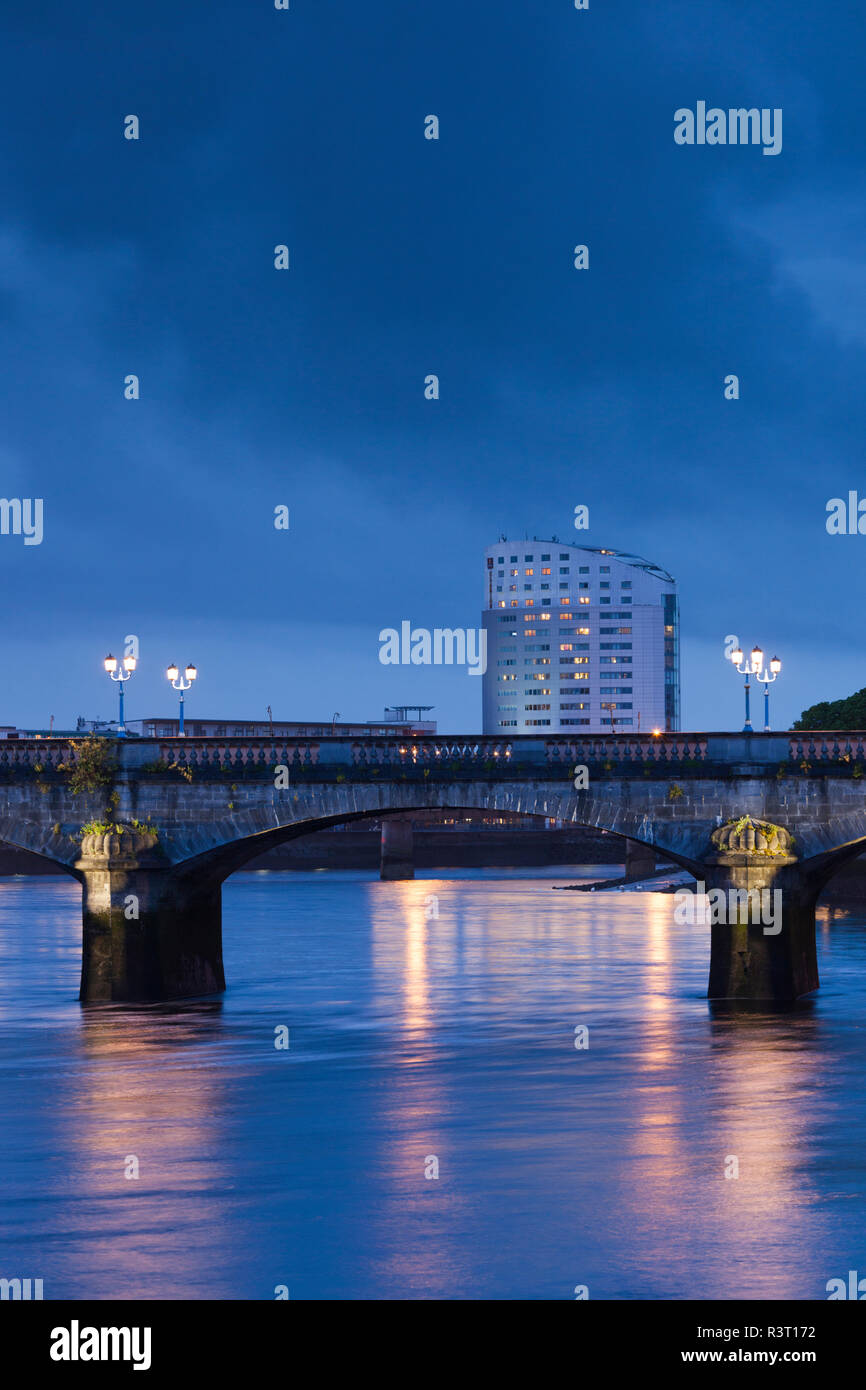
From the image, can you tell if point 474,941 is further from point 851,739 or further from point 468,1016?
point 851,739

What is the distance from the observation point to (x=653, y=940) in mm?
91500

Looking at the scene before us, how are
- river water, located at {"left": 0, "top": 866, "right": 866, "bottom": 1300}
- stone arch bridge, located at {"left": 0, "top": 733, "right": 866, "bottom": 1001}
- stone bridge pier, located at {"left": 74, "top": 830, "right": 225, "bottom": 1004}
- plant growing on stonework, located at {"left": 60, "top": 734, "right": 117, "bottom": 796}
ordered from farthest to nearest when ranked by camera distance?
plant growing on stonework, located at {"left": 60, "top": 734, "right": 117, "bottom": 796} → stone bridge pier, located at {"left": 74, "top": 830, "right": 225, "bottom": 1004} → stone arch bridge, located at {"left": 0, "top": 733, "right": 866, "bottom": 1001} → river water, located at {"left": 0, "top": 866, "right": 866, "bottom": 1300}

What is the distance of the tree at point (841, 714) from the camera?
13212cm

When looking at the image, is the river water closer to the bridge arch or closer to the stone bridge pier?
the stone bridge pier

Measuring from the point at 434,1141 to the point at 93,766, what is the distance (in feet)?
67.8

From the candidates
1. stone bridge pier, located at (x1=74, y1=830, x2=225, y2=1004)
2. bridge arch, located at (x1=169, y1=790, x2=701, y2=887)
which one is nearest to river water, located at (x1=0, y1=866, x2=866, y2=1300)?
stone bridge pier, located at (x1=74, y1=830, x2=225, y2=1004)

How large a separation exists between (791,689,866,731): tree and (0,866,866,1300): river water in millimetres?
63442

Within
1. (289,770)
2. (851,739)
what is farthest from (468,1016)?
(851,739)

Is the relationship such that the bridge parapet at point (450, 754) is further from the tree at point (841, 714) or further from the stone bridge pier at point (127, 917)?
the tree at point (841, 714)

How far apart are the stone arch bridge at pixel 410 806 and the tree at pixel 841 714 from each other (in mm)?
80001

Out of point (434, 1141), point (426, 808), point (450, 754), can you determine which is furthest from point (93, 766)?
point (434, 1141)

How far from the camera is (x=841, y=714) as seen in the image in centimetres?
13450

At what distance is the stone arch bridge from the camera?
51.1 m
